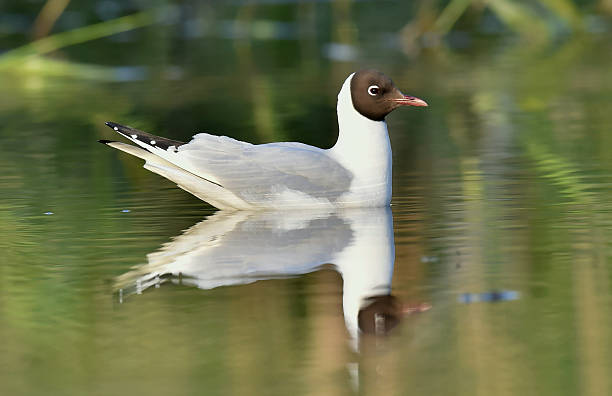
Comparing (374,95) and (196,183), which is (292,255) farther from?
(374,95)

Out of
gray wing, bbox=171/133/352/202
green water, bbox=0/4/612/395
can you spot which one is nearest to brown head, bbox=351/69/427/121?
gray wing, bbox=171/133/352/202

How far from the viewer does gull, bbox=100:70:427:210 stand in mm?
7953

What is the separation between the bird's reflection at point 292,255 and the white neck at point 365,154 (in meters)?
0.14

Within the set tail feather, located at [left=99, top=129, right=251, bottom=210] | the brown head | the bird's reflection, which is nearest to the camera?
the bird's reflection

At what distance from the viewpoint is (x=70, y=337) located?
5.34 metres

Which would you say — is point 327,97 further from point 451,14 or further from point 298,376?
point 298,376

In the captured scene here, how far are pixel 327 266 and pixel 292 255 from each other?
0.34 m

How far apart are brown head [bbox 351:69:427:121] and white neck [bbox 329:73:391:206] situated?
0.05m

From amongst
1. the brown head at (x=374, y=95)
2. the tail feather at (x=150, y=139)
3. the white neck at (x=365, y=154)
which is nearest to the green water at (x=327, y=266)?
the white neck at (x=365, y=154)

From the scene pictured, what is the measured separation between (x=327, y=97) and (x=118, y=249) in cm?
716

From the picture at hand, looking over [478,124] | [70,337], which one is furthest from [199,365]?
[478,124]

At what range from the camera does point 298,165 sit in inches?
312

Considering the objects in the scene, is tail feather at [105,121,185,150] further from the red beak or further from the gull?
the red beak

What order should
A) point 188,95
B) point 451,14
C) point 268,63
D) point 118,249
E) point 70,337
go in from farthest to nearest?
point 451,14 → point 268,63 → point 188,95 → point 118,249 → point 70,337
